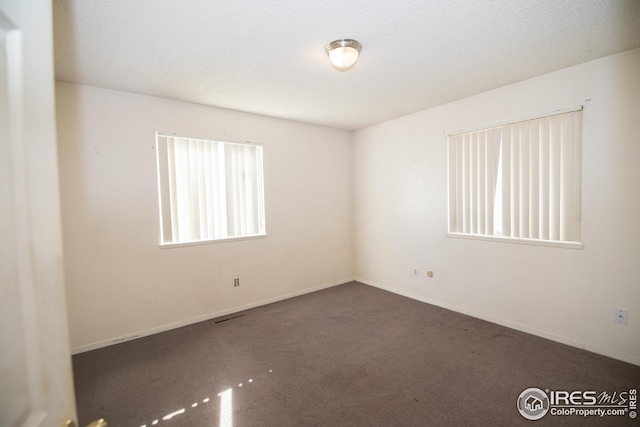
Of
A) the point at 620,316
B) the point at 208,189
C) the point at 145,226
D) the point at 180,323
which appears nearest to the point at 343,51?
the point at 208,189

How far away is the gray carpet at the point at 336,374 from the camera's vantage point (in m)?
1.90

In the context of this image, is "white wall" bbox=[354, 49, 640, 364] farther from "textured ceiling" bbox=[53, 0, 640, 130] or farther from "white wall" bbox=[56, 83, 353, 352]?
"white wall" bbox=[56, 83, 353, 352]

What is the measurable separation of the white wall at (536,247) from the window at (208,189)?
1929mm

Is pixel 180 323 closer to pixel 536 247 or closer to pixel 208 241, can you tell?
pixel 208 241

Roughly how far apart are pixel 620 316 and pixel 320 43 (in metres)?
3.32

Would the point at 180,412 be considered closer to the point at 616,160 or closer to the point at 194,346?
the point at 194,346

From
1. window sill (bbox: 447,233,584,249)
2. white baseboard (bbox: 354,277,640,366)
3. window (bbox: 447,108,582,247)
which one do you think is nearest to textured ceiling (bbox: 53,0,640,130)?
window (bbox: 447,108,582,247)

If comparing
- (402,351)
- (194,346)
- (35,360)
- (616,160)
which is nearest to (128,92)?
(194,346)

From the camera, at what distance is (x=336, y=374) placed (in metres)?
2.33

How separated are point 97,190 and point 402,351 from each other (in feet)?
10.9

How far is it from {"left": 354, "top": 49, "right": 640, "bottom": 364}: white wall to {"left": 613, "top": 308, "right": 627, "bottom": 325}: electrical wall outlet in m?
0.03

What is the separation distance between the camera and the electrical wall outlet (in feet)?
7.81

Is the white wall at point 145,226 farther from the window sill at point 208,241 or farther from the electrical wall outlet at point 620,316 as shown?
the electrical wall outlet at point 620,316

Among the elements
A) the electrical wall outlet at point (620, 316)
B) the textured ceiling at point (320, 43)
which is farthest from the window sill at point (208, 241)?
the electrical wall outlet at point (620, 316)
